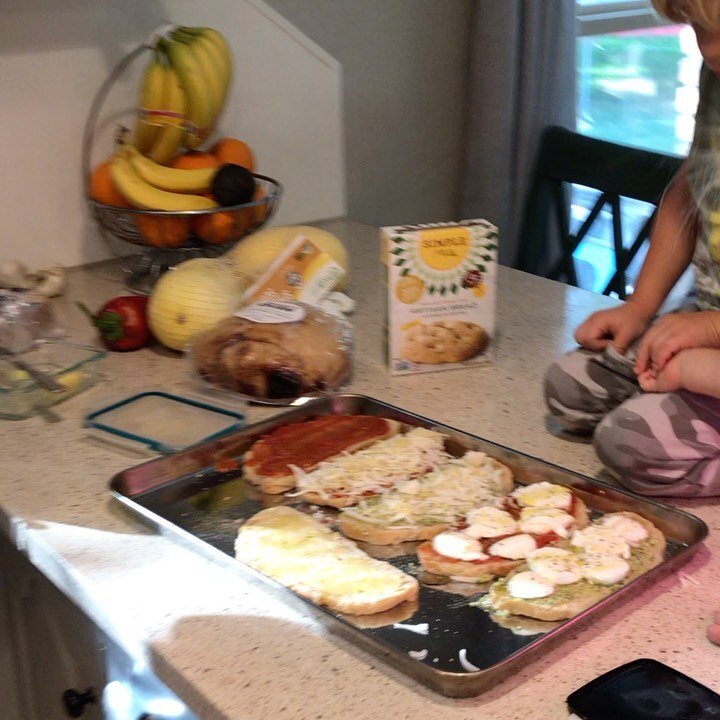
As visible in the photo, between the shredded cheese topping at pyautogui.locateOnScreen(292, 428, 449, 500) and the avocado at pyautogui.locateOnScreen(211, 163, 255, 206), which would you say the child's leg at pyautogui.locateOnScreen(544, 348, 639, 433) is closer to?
the shredded cheese topping at pyautogui.locateOnScreen(292, 428, 449, 500)

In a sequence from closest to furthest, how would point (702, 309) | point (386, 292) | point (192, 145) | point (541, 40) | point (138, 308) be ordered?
point (702, 309), point (386, 292), point (138, 308), point (192, 145), point (541, 40)

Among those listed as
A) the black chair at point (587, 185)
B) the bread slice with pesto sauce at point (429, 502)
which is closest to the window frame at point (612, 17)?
the black chair at point (587, 185)

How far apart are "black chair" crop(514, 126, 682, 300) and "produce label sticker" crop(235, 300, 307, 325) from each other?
2.16ft

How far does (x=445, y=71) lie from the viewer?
2.18 m

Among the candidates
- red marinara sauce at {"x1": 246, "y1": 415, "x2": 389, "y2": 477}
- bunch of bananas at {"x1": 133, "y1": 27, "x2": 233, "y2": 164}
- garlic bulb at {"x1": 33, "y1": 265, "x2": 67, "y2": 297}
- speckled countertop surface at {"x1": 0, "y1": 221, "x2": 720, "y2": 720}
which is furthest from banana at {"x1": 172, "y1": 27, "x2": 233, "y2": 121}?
red marinara sauce at {"x1": 246, "y1": 415, "x2": 389, "y2": 477}

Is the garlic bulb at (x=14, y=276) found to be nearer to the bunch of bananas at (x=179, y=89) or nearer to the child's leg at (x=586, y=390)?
the bunch of bananas at (x=179, y=89)

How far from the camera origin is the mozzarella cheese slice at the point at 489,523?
0.77 metres

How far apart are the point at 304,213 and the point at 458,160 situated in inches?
25.2

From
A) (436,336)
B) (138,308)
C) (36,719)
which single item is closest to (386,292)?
(436,336)

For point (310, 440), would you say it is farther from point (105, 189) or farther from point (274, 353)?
point (105, 189)

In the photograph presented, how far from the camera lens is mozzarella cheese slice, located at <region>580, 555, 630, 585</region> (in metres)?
0.71

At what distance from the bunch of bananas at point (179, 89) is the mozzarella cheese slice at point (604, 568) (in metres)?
0.93

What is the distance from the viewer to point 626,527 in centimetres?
77

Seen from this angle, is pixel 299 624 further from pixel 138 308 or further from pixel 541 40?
pixel 541 40
